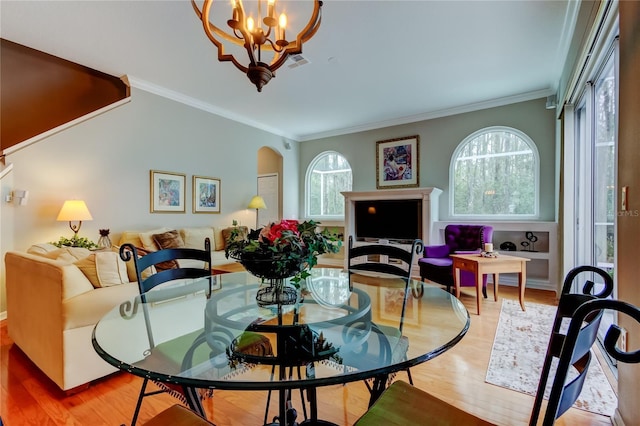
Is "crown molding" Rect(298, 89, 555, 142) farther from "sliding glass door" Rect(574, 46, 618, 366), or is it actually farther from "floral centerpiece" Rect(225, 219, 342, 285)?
"floral centerpiece" Rect(225, 219, 342, 285)

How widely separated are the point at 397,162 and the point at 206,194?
353 centimetres

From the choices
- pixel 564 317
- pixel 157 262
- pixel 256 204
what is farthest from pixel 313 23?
pixel 256 204

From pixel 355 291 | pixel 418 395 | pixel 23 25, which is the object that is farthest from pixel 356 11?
pixel 23 25

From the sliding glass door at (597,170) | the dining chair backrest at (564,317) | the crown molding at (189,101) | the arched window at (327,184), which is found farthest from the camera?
the arched window at (327,184)

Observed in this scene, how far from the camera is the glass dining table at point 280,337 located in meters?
0.93

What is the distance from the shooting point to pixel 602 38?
2027 millimetres

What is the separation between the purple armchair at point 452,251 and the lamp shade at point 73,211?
414cm

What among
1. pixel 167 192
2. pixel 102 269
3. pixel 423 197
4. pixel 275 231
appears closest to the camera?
pixel 275 231

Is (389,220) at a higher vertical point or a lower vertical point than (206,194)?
lower

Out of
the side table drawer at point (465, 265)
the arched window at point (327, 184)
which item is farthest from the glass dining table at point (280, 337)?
the arched window at point (327, 184)

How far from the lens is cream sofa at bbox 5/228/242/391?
5.80ft

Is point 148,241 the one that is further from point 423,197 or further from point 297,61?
point 423,197

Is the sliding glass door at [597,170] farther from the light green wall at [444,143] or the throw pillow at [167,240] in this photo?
the throw pillow at [167,240]

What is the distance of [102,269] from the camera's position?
197cm
